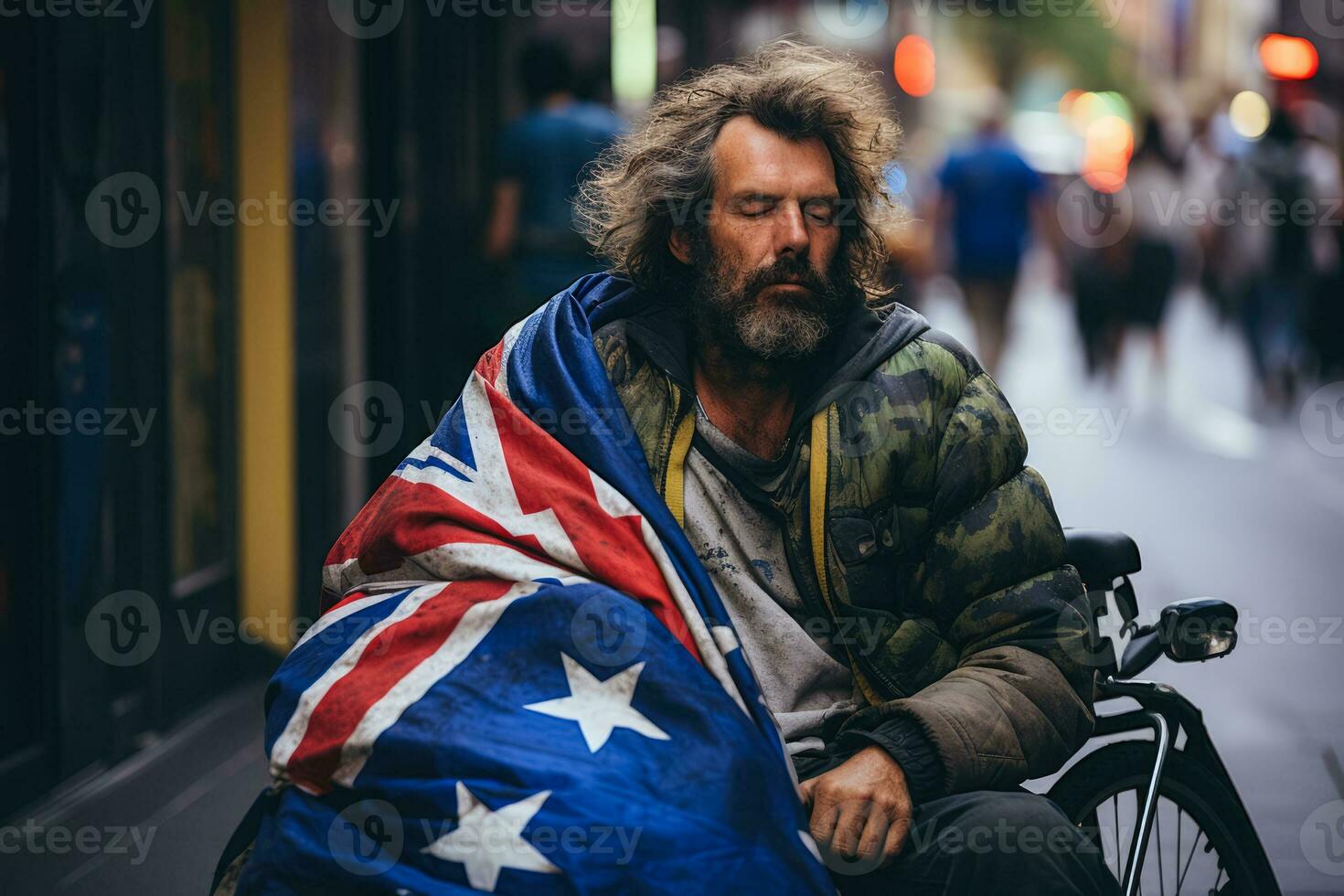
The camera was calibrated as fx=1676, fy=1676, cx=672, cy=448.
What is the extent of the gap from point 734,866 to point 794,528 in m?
0.72

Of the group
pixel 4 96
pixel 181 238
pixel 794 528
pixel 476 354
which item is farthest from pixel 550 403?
pixel 476 354

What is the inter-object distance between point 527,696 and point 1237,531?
24.3 feet

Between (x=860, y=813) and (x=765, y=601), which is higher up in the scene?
(x=765, y=601)

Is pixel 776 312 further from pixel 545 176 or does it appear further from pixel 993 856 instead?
pixel 545 176

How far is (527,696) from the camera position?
7.98 feet

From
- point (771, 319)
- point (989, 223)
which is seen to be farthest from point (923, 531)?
point (989, 223)

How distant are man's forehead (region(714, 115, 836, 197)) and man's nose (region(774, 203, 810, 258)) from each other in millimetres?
41

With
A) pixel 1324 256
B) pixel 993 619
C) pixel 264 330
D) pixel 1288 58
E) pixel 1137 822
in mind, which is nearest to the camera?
pixel 993 619

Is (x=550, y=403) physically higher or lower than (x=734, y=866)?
higher

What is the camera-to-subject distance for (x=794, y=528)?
281 centimetres

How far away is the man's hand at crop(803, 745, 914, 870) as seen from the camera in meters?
2.46

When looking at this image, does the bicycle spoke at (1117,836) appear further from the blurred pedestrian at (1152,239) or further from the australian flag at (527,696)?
the blurred pedestrian at (1152,239)

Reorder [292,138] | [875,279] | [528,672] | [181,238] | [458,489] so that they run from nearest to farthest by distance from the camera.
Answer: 1. [528,672]
2. [458,489]
3. [875,279]
4. [181,238]
5. [292,138]

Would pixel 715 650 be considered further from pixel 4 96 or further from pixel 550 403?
pixel 4 96
